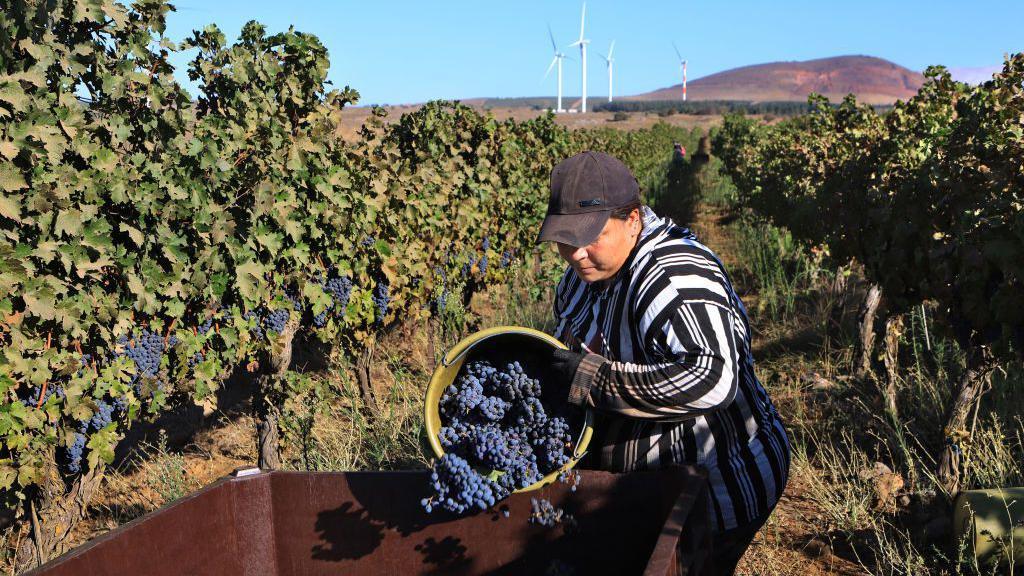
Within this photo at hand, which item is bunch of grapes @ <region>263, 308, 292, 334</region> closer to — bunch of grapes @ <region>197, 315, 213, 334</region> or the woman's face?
bunch of grapes @ <region>197, 315, 213, 334</region>

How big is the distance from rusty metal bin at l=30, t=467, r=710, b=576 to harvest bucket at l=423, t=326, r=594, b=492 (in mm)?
94

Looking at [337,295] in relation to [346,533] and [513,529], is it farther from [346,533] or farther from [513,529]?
[513,529]

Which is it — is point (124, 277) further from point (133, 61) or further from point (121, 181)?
point (133, 61)

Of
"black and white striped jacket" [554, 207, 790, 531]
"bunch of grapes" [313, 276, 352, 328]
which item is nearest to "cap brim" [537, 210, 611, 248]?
"black and white striped jacket" [554, 207, 790, 531]

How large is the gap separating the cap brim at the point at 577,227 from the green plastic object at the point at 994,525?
234 centimetres

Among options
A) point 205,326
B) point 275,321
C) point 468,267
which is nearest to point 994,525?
point 275,321

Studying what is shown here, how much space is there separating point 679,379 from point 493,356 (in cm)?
51

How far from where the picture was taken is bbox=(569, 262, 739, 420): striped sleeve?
197 cm

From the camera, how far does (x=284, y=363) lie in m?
4.67

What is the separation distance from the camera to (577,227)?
2135 millimetres

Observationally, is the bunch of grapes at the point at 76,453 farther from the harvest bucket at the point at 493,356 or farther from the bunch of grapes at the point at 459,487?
the bunch of grapes at the point at 459,487

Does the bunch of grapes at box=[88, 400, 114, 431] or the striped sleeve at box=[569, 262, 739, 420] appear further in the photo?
the bunch of grapes at box=[88, 400, 114, 431]

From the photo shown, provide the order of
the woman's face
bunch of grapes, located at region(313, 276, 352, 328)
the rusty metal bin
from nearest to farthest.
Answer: the rusty metal bin → the woman's face → bunch of grapes, located at region(313, 276, 352, 328)

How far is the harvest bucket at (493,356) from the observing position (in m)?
1.98
